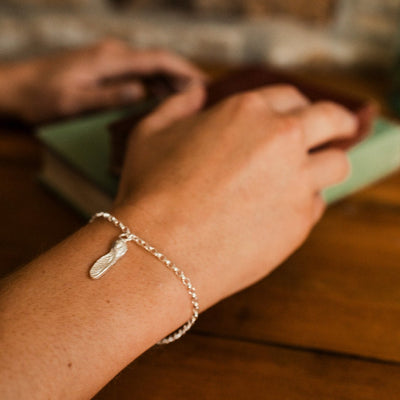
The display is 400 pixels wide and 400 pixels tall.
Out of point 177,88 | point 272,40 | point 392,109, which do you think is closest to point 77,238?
point 177,88

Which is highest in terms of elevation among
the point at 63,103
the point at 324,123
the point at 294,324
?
the point at 63,103

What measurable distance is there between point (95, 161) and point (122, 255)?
268 millimetres

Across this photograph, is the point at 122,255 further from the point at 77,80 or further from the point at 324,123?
the point at 77,80

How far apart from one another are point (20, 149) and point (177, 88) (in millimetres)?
370

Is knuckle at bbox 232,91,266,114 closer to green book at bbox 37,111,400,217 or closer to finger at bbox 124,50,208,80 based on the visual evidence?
green book at bbox 37,111,400,217

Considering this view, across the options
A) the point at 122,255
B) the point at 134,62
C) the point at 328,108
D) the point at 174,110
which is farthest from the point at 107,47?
the point at 122,255

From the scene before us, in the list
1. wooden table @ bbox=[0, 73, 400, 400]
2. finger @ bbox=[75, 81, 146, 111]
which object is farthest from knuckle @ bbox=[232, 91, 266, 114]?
finger @ bbox=[75, 81, 146, 111]

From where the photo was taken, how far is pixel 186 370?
1.60ft

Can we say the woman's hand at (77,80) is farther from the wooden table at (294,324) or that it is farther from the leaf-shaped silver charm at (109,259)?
the leaf-shaped silver charm at (109,259)

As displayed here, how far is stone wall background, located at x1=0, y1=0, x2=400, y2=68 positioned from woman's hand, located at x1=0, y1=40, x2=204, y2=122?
53 cm

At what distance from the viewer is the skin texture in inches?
16.1

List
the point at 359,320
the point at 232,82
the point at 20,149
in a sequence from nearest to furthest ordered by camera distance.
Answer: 1. the point at 359,320
2. the point at 232,82
3. the point at 20,149

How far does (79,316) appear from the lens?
0.42 meters

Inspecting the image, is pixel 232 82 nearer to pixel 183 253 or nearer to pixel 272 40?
pixel 183 253
